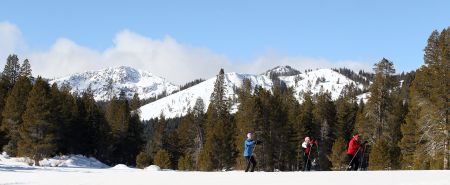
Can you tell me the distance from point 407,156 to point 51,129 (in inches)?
1387

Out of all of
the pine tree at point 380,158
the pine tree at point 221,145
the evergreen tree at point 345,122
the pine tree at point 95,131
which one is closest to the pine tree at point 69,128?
the pine tree at point 95,131

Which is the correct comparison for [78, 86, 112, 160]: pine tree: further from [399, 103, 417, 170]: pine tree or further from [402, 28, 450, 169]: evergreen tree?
[402, 28, 450, 169]: evergreen tree

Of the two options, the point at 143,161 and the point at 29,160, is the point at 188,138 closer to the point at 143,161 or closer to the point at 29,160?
the point at 143,161

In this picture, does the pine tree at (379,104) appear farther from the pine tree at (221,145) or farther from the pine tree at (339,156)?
the pine tree at (221,145)

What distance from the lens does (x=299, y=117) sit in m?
75.2

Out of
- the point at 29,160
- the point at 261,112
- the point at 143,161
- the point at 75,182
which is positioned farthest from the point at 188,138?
the point at 75,182

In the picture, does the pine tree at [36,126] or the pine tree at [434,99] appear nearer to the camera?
the pine tree at [434,99]

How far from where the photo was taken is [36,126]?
180ft

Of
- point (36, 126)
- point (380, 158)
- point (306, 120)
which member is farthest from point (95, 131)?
point (380, 158)

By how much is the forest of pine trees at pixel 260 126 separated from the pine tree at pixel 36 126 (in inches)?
3.9

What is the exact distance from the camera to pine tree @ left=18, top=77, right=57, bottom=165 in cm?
5416

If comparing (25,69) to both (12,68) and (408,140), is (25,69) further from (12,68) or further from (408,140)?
(408,140)

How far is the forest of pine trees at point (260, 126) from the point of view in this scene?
41219 millimetres

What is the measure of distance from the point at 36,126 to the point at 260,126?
23783 mm
